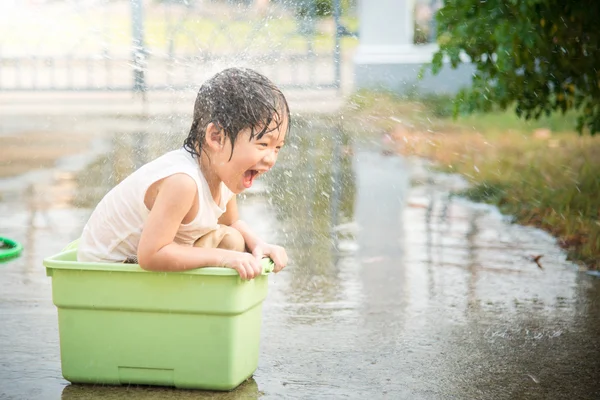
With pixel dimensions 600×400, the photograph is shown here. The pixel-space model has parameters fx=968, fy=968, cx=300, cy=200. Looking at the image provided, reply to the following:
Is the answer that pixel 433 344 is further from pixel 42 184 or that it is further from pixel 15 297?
pixel 42 184

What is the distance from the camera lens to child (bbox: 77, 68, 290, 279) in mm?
2877

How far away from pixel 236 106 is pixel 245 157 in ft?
0.54

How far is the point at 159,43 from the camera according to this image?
16.0 m

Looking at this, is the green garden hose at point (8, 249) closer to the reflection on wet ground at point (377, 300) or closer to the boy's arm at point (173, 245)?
the reflection on wet ground at point (377, 300)

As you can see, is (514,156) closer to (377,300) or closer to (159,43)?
(377,300)

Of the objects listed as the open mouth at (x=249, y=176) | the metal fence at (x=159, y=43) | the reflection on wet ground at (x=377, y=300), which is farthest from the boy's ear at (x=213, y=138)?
the metal fence at (x=159, y=43)

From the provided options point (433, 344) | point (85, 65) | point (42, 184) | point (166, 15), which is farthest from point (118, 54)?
point (433, 344)

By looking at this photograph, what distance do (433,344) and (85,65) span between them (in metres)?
12.3

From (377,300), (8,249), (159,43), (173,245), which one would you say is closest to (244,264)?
(173,245)

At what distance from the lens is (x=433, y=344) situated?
354 centimetres

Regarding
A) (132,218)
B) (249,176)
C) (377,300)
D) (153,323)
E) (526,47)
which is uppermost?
(526,47)

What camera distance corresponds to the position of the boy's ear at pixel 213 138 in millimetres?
3012

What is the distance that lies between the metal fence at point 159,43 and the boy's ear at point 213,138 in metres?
4.43

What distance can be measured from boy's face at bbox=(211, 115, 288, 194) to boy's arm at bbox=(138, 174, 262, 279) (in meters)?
→ 0.15
